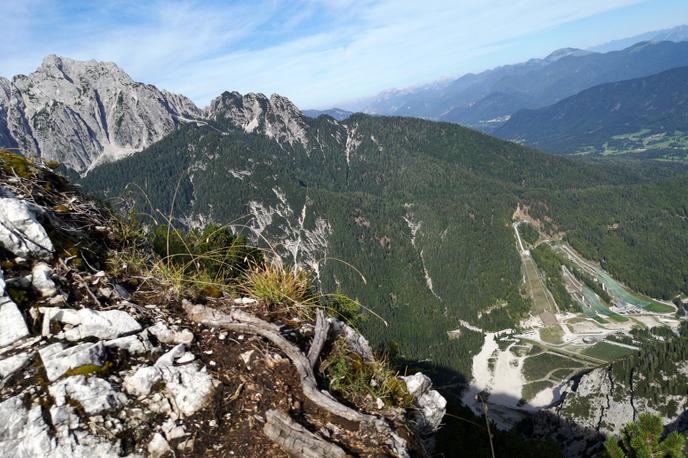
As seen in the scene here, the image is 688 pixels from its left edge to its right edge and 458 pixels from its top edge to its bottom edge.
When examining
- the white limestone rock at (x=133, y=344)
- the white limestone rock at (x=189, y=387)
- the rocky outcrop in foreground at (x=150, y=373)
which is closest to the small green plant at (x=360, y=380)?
the rocky outcrop in foreground at (x=150, y=373)

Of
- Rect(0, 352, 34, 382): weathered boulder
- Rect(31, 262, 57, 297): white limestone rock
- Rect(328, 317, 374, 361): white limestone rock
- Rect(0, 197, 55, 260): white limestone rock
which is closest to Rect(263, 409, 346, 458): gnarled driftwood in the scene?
Rect(328, 317, 374, 361): white limestone rock

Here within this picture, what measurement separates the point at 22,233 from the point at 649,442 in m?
12.5

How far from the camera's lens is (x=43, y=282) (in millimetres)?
5223

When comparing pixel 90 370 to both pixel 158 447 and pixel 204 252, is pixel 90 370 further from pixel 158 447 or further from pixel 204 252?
pixel 204 252

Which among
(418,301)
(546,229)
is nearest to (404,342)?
(418,301)

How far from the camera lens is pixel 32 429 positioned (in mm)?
3736

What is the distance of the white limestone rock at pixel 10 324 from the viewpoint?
454 cm

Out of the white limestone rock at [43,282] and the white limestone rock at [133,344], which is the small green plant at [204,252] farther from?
the white limestone rock at [43,282]

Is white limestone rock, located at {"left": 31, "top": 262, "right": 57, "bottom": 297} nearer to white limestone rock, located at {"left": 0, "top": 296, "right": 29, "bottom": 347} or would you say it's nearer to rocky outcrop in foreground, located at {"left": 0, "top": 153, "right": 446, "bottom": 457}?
rocky outcrop in foreground, located at {"left": 0, "top": 153, "right": 446, "bottom": 457}

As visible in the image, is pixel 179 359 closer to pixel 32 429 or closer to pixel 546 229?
pixel 32 429

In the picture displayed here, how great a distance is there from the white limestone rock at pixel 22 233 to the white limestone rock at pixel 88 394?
8.06ft

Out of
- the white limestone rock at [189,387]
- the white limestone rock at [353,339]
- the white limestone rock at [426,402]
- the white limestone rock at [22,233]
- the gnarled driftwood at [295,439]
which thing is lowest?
the white limestone rock at [426,402]

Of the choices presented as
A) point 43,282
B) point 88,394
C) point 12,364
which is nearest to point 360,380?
point 88,394

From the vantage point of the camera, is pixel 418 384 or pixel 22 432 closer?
pixel 22 432
